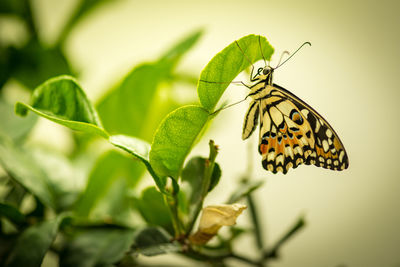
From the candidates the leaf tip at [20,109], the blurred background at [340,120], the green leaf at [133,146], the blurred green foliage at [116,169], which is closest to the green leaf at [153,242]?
the blurred green foliage at [116,169]

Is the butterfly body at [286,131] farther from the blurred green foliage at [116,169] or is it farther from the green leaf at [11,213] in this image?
the green leaf at [11,213]

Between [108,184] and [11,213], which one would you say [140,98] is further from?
[11,213]

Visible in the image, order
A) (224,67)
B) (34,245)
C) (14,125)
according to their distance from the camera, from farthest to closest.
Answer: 1. (14,125)
2. (34,245)
3. (224,67)

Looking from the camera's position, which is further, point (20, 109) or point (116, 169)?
point (116, 169)

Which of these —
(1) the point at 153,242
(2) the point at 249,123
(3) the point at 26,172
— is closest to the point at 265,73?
(2) the point at 249,123

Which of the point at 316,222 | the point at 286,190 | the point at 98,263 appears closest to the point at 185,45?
the point at 98,263

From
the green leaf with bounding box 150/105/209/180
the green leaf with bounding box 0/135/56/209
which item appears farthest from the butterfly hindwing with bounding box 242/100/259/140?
the green leaf with bounding box 0/135/56/209
